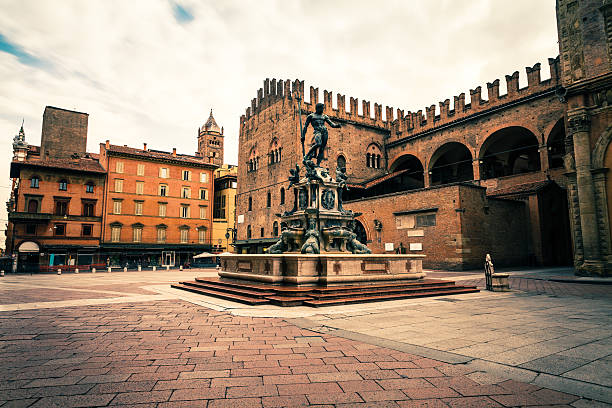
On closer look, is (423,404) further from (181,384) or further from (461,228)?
(461,228)

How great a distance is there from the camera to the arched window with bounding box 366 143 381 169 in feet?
120

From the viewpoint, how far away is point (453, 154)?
33938 millimetres

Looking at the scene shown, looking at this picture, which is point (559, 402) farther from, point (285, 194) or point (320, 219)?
point (285, 194)

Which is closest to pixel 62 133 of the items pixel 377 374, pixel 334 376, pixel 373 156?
pixel 373 156

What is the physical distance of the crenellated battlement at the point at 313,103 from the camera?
114ft

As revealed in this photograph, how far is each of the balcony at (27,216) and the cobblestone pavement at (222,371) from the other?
1350 inches

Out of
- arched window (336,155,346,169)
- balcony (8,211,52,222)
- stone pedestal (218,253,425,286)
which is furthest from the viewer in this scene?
arched window (336,155,346,169)

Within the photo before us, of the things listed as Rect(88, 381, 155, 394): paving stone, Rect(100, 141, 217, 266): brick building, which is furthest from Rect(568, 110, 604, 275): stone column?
Rect(100, 141, 217, 266): brick building

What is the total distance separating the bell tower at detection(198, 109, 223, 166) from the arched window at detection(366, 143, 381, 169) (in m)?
57.5

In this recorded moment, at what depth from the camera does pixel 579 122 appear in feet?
51.6

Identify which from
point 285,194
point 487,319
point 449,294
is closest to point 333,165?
point 285,194

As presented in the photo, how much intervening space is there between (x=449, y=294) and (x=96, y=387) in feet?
30.2

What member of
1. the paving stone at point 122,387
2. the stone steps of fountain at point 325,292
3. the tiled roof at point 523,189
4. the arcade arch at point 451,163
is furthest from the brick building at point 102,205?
the paving stone at point 122,387

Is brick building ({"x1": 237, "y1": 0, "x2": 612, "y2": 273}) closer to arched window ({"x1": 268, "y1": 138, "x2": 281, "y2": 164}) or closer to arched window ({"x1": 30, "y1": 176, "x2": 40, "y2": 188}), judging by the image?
arched window ({"x1": 268, "y1": 138, "x2": 281, "y2": 164})
